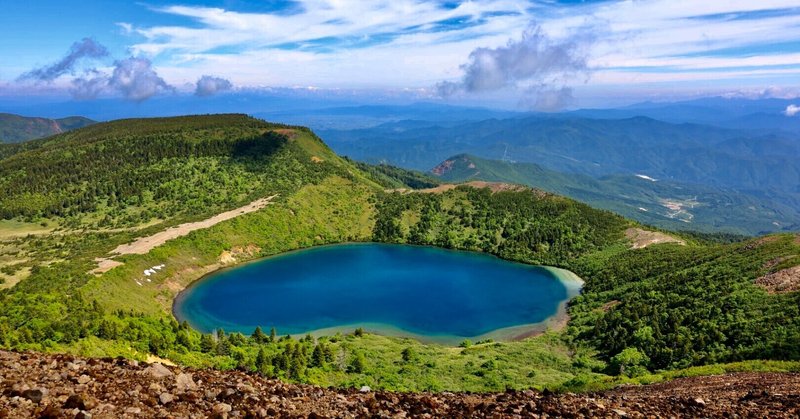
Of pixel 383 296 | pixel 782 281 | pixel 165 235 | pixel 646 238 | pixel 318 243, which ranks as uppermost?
pixel 782 281

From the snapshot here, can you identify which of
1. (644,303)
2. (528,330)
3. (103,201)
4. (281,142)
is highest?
(281,142)

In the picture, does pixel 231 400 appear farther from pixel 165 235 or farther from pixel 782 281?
pixel 165 235

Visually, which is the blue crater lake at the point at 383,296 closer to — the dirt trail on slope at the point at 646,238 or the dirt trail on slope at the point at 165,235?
the dirt trail on slope at the point at 165,235

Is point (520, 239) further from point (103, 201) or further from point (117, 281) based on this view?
point (103, 201)

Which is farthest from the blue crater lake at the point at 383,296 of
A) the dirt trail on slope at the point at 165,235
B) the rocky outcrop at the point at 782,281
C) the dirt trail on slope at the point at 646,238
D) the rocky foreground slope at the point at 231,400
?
the rocky foreground slope at the point at 231,400

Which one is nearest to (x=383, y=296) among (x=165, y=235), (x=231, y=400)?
(x=165, y=235)

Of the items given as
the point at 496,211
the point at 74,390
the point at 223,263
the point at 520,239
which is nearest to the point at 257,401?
the point at 74,390
